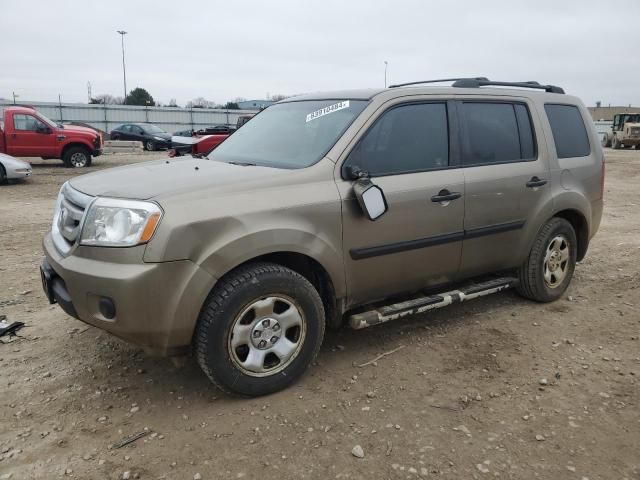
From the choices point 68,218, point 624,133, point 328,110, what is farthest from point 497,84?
point 624,133

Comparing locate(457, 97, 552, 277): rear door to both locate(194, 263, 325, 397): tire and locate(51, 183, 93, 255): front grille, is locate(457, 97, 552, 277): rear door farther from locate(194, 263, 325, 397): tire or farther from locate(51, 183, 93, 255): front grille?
locate(51, 183, 93, 255): front grille

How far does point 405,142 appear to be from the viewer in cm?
361

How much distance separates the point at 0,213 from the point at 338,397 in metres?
7.95

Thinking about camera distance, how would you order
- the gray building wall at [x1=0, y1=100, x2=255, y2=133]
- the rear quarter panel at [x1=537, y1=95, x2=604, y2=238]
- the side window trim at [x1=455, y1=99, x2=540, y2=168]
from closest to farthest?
the side window trim at [x1=455, y1=99, x2=540, y2=168], the rear quarter panel at [x1=537, y1=95, x2=604, y2=238], the gray building wall at [x1=0, y1=100, x2=255, y2=133]

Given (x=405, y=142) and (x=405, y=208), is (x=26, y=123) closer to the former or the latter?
(x=405, y=142)

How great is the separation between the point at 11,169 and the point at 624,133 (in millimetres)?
30132

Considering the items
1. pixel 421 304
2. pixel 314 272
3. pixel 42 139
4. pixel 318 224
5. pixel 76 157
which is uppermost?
pixel 42 139

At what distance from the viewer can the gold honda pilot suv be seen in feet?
9.05

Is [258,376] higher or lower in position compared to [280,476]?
higher

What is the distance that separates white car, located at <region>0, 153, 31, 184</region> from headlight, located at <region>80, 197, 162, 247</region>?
11.1 metres

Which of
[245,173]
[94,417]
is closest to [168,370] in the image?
[94,417]

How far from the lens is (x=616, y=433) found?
281 centimetres

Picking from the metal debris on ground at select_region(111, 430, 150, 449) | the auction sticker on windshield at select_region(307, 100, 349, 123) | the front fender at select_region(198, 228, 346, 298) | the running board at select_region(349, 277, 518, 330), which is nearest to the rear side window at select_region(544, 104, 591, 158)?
the running board at select_region(349, 277, 518, 330)

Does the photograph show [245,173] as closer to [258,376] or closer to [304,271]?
[304,271]
